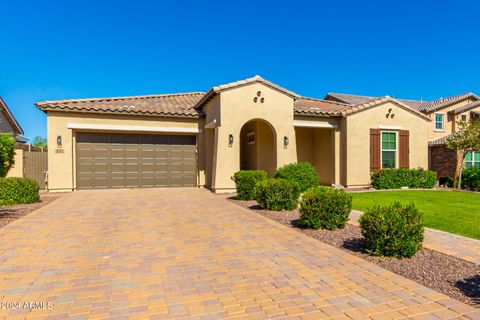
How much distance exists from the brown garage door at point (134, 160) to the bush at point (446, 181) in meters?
15.6

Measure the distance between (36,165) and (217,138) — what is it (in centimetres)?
923

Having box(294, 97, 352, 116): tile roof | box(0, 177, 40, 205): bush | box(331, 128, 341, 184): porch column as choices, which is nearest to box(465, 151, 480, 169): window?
box(294, 97, 352, 116): tile roof

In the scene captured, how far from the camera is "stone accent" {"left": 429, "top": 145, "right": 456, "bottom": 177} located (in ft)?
62.5

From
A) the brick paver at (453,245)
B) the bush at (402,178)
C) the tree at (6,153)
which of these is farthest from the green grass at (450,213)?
the tree at (6,153)

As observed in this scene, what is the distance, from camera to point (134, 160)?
15.4 metres

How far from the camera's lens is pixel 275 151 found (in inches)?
588

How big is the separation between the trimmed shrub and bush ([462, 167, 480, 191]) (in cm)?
1407

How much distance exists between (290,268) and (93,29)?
1805 cm

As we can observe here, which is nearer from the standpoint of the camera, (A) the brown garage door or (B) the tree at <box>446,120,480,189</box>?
(A) the brown garage door

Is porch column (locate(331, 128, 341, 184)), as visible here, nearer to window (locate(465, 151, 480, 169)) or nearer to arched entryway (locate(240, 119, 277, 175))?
arched entryway (locate(240, 119, 277, 175))

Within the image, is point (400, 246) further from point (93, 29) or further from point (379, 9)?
point (93, 29)

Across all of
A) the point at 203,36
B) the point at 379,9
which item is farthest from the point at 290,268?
the point at 203,36

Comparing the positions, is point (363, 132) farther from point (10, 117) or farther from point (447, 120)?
point (10, 117)

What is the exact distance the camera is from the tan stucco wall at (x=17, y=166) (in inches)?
565
